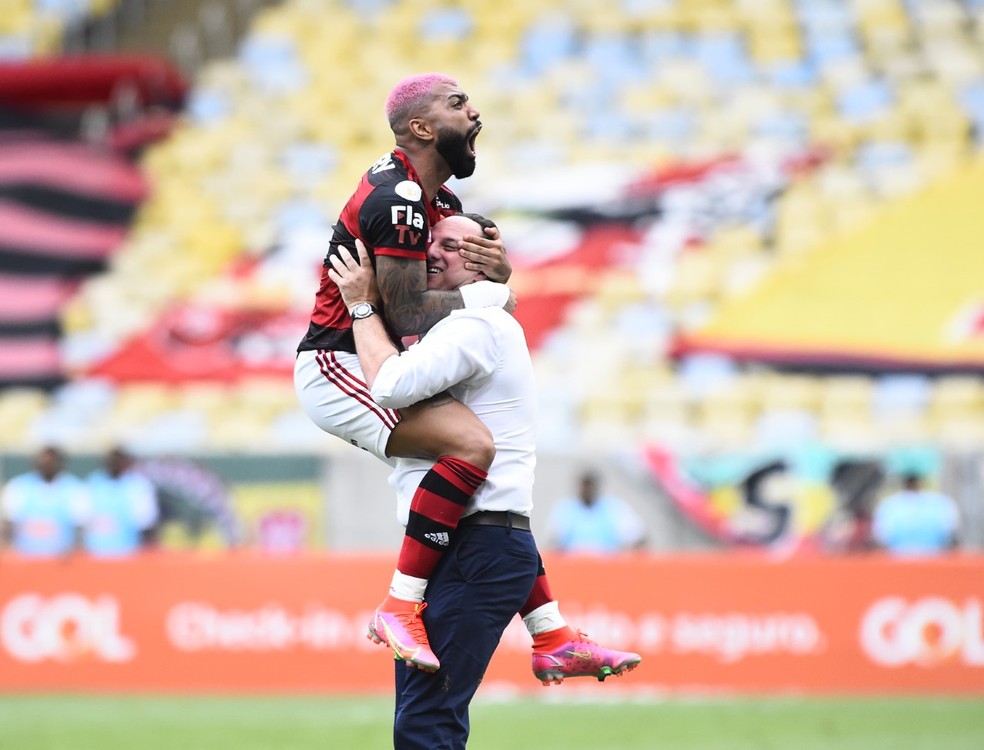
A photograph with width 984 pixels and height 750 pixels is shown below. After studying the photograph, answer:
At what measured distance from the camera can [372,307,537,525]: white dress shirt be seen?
478 centimetres

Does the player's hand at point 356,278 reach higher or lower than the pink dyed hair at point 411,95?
lower

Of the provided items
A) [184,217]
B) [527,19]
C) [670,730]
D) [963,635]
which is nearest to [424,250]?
[670,730]

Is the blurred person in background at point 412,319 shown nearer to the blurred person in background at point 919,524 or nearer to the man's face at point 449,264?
the man's face at point 449,264

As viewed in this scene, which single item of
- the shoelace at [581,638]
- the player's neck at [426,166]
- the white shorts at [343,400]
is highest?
the player's neck at [426,166]

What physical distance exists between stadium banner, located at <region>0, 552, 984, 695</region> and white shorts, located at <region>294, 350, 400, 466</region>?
6.93 meters

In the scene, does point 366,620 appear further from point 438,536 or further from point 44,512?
point 438,536

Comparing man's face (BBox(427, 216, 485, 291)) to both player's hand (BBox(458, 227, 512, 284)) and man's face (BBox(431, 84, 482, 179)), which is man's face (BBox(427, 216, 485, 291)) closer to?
player's hand (BBox(458, 227, 512, 284))

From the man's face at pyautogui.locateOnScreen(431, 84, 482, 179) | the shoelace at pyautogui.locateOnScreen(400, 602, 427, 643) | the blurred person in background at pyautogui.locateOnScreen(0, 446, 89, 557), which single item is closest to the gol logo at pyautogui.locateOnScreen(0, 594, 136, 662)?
the blurred person in background at pyautogui.locateOnScreen(0, 446, 89, 557)

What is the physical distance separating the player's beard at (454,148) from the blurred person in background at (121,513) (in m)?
8.28

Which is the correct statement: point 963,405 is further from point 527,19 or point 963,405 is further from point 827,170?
point 527,19

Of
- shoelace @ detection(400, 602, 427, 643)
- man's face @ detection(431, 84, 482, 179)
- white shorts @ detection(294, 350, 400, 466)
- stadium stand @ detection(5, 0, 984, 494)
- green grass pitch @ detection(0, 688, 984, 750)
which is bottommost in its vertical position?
green grass pitch @ detection(0, 688, 984, 750)

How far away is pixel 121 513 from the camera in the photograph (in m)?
12.8

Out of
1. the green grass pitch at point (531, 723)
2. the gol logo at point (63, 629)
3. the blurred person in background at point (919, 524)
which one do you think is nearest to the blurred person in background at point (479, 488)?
the green grass pitch at point (531, 723)

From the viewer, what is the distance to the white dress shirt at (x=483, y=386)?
4.78 meters
